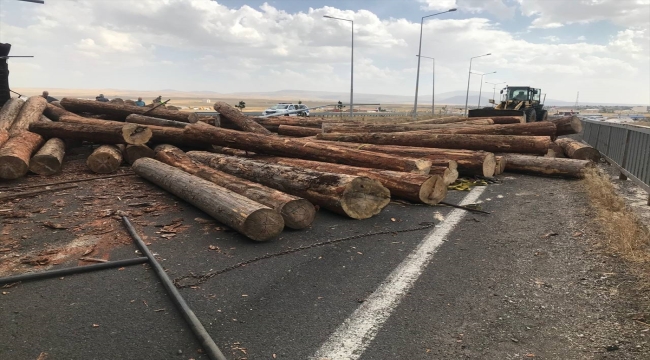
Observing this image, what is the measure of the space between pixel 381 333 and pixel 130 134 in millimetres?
8294

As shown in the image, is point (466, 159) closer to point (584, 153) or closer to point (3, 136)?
point (584, 153)

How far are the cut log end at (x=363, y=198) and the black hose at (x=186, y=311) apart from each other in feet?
8.50

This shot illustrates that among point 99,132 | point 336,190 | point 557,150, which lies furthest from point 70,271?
point 557,150

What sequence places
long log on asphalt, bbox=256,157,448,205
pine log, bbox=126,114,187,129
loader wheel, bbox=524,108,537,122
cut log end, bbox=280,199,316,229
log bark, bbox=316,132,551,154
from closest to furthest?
cut log end, bbox=280,199,316,229
long log on asphalt, bbox=256,157,448,205
log bark, bbox=316,132,551,154
pine log, bbox=126,114,187,129
loader wheel, bbox=524,108,537,122

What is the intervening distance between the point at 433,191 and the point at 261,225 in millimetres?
3206

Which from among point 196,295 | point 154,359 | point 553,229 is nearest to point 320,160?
point 553,229

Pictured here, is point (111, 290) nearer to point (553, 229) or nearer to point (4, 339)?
point (4, 339)

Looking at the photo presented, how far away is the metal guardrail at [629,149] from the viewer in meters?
7.41

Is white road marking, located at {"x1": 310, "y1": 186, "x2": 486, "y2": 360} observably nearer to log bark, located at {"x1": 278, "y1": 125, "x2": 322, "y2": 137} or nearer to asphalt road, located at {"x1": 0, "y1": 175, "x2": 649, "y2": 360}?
asphalt road, located at {"x1": 0, "y1": 175, "x2": 649, "y2": 360}

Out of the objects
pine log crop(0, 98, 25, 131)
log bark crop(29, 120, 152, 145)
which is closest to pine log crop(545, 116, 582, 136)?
log bark crop(29, 120, 152, 145)

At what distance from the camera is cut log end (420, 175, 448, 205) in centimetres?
657

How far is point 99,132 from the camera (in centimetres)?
963

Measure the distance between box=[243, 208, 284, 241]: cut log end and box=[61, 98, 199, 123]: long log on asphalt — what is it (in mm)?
8834

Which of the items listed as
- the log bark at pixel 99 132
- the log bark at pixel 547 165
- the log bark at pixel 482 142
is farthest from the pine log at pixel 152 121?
the log bark at pixel 547 165
